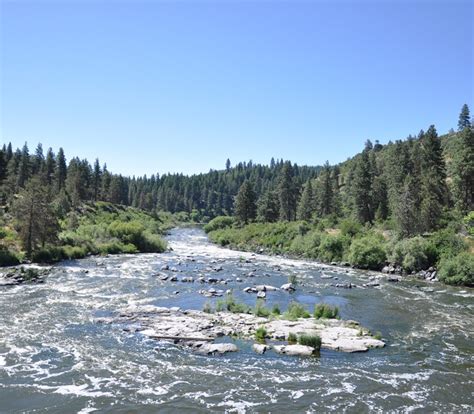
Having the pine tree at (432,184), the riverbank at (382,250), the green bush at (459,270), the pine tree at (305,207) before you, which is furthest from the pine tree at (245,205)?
the green bush at (459,270)

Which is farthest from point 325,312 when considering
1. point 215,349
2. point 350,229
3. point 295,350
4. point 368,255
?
point 350,229

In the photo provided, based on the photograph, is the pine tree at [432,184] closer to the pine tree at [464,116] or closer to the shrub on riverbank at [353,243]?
the shrub on riverbank at [353,243]

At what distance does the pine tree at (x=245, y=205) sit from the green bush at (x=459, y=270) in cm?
5938

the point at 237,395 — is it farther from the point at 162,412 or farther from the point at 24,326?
the point at 24,326

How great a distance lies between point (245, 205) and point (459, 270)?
205ft

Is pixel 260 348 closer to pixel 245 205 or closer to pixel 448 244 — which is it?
pixel 448 244

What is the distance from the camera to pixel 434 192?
6344 cm

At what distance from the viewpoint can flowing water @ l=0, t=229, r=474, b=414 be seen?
642 inches

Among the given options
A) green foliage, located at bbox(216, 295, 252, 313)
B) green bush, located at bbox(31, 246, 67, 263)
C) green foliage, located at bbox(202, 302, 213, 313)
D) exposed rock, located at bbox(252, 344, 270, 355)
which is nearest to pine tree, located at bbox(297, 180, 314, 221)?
green bush, located at bbox(31, 246, 67, 263)

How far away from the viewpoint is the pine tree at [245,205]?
10088cm

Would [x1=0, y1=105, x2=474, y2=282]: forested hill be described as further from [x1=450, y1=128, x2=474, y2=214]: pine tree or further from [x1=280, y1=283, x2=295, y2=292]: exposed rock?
[x1=280, y1=283, x2=295, y2=292]: exposed rock

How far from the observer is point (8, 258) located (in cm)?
4684

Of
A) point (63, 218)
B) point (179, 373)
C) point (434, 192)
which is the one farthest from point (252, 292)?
point (63, 218)

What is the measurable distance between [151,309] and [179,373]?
33.5ft
